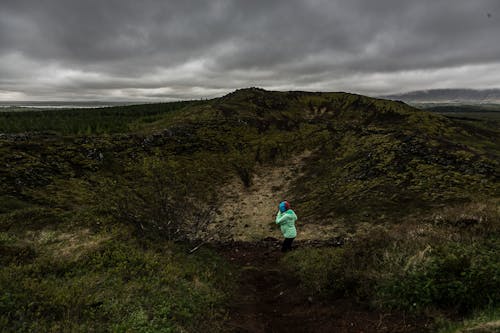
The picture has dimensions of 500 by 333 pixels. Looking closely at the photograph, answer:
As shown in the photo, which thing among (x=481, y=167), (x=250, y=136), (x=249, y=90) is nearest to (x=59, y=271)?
(x=481, y=167)

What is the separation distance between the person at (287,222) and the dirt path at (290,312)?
212 cm

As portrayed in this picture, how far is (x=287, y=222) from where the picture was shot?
15070 mm

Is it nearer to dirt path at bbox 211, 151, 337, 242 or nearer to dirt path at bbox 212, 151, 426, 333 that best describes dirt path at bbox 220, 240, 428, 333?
dirt path at bbox 212, 151, 426, 333

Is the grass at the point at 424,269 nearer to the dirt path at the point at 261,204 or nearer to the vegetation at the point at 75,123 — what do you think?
the dirt path at the point at 261,204

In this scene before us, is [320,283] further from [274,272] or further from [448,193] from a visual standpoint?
[448,193]

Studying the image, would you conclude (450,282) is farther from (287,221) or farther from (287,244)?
(287,244)

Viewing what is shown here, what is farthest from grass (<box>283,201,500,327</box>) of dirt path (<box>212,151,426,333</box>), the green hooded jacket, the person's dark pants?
the person's dark pants

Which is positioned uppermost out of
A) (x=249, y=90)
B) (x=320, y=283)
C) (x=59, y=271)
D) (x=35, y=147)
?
(x=249, y=90)

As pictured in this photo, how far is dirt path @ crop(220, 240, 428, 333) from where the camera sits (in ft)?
23.5

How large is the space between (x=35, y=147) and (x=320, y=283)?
2738 cm

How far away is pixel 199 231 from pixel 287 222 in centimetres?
767

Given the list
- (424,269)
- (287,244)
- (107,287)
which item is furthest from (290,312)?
(287,244)

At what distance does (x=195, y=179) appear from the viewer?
97.8 feet

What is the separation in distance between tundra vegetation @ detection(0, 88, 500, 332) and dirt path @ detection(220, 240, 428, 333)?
44cm
